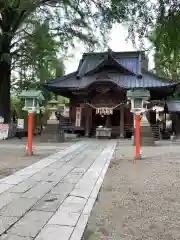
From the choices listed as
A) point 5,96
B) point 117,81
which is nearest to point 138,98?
point 117,81

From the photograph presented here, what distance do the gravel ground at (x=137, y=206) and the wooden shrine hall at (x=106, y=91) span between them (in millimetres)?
14756

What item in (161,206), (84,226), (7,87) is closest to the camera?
(84,226)

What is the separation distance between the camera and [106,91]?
78.2 ft

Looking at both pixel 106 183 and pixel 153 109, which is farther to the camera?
pixel 153 109

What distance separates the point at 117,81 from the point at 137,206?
19.3 metres

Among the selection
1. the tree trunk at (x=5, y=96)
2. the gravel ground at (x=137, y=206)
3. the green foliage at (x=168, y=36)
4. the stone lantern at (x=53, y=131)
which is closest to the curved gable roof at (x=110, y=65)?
the tree trunk at (x=5, y=96)

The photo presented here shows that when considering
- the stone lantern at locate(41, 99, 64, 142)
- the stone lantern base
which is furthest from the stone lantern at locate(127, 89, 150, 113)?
the stone lantern at locate(41, 99, 64, 142)

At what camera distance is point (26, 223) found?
4.16 meters

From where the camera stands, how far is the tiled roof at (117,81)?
22.9 m

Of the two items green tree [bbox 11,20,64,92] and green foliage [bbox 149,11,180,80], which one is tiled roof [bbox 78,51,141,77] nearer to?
green tree [bbox 11,20,64,92]

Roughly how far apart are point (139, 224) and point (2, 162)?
6424mm

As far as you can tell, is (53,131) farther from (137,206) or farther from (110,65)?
(137,206)

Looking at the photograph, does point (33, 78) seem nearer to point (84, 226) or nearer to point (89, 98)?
point (89, 98)

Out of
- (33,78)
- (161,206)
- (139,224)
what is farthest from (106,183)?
(33,78)
